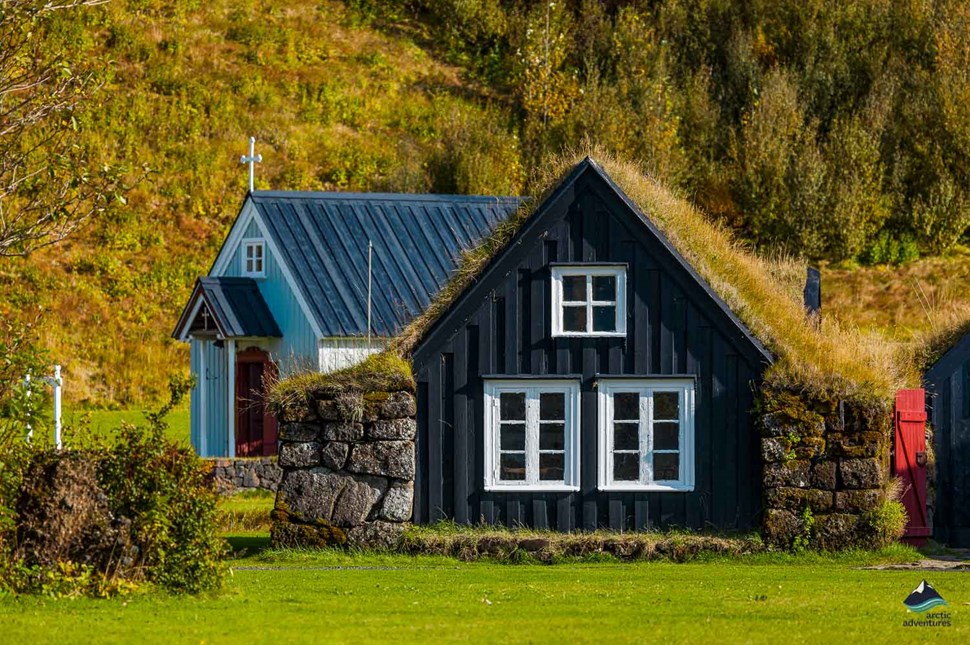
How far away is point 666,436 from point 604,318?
1.86m

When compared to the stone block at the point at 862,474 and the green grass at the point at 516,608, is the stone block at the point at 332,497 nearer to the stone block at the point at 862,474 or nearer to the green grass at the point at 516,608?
the green grass at the point at 516,608

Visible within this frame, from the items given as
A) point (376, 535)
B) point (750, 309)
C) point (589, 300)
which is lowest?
point (376, 535)

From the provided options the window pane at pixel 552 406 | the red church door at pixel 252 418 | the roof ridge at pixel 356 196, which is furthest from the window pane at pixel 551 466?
the red church door at pixel 252 418

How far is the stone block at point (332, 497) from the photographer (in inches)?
837

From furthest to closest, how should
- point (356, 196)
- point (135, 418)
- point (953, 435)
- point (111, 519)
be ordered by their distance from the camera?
point (135, 418)
point (356, 196)
point (953, 435)
point (111, 519)

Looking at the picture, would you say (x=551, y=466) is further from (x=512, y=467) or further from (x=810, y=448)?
(x=810, y=448)

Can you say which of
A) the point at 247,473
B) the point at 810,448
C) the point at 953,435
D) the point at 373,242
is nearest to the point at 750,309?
the point at 810,448

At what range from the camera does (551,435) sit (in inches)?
853

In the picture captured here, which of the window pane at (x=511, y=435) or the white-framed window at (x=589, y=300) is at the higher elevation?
the white-framed window at (x=589, y=300)

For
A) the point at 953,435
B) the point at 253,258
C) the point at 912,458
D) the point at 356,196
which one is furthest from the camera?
the point at 356,196

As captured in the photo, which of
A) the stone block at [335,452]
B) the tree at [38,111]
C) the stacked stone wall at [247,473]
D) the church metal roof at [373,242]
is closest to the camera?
the tree at [38,111]

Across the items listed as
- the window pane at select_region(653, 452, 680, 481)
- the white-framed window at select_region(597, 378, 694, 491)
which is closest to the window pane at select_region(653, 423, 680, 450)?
the white-framed window at select_region(597, 378, 694, 491)

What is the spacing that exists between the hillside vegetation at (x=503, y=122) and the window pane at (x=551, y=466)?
2449cm

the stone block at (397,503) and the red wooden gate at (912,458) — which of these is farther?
the red wooden gate at (912,458)
